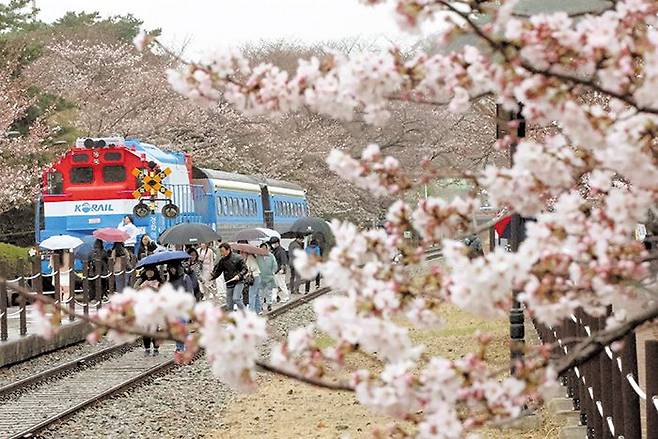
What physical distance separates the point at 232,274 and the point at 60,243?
24.9 ft

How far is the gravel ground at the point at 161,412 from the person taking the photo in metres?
12.8

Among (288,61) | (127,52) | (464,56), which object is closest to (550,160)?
(464,56)

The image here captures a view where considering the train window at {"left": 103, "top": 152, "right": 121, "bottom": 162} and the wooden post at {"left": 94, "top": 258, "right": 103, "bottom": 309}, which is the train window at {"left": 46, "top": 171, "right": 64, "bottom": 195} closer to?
the train window at {"left": 103, "top": 152, "right": 121, "bottom": 162}

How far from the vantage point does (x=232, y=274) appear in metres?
22.6

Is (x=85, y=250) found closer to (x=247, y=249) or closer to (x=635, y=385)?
(x=247, y=249)

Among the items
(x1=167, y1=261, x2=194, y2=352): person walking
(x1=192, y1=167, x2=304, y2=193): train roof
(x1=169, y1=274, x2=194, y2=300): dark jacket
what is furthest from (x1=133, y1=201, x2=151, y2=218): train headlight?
(x1=167, y1=261, x2=194, y2=352): person walking

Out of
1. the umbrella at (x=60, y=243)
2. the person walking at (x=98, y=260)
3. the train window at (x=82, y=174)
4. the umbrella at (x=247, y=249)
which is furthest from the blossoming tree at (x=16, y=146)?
the umbrella at (x=247, y=249)

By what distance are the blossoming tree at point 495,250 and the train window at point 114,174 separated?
1100 inches

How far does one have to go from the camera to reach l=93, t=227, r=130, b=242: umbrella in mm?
27922

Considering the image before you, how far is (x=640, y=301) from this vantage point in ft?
12.8

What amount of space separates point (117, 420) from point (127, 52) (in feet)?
124

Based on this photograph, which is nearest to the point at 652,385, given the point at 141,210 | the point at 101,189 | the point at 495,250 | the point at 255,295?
the point at 495,250

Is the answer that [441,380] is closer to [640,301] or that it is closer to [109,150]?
[640,301]

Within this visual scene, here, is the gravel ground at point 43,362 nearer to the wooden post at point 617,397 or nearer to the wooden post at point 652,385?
the wooden post at point 617,397
